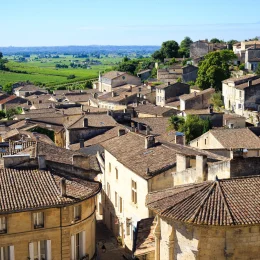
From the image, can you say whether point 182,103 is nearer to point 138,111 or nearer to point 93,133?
point 138,111

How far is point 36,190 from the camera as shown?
27828 mm

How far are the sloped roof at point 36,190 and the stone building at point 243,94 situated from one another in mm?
49558

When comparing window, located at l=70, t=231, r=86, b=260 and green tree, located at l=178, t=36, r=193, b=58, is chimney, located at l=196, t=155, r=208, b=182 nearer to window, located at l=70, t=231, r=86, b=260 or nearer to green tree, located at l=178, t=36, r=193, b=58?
window, located at l=70, t=231, r=86, b=260

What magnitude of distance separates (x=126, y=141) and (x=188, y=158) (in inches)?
471

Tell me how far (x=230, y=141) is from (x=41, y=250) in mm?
27887

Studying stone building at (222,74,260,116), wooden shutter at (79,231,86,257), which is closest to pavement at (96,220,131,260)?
wooden shutter at (79,231,86,257)

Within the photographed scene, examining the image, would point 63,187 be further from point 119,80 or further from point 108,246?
point 119,80

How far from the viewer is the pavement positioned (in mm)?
35062

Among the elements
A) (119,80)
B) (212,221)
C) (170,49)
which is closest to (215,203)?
(212,221)

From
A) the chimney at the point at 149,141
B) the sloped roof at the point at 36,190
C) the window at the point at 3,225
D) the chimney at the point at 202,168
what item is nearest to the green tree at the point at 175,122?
the chimney at the point at 149,141

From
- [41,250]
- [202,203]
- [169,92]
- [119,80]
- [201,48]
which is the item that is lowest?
[41,250]

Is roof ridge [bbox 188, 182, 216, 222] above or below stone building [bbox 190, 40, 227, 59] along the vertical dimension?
below

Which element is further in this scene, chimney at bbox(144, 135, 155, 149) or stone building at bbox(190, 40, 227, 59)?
stone building at bbox(190, 40, 227, 59)

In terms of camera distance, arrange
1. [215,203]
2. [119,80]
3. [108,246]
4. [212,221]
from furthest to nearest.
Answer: [119,80], [108,246], [215,203], [212,221]
